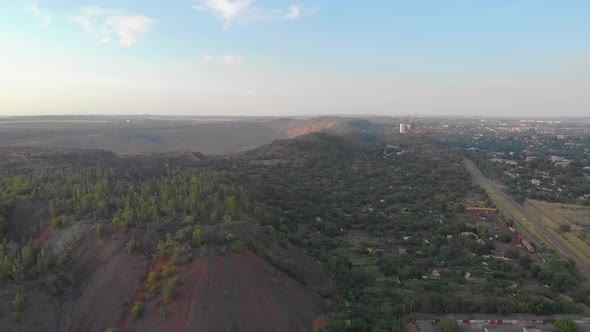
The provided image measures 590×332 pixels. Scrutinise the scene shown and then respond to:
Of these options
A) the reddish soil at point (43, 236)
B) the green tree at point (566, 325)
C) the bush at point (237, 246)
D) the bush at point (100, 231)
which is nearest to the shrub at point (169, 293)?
the bush at point (237, 246)

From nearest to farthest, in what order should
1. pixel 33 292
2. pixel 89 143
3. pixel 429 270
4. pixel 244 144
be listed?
1. pixel 33 292
2. pixel 429 270
3. pixel 89 143
4. pixel 244 144

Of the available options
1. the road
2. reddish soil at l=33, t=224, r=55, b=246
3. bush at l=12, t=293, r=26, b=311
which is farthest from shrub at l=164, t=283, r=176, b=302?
the road

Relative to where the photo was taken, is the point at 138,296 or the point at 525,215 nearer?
the point at 138,296

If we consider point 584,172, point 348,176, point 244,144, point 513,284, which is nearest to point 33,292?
point 513,284

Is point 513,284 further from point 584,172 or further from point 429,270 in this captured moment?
point 584,172

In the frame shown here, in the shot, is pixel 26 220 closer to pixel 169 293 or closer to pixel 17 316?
pixel 17 316

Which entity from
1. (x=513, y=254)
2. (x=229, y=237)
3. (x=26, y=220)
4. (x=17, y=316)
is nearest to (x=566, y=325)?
(x=513, y=254)
